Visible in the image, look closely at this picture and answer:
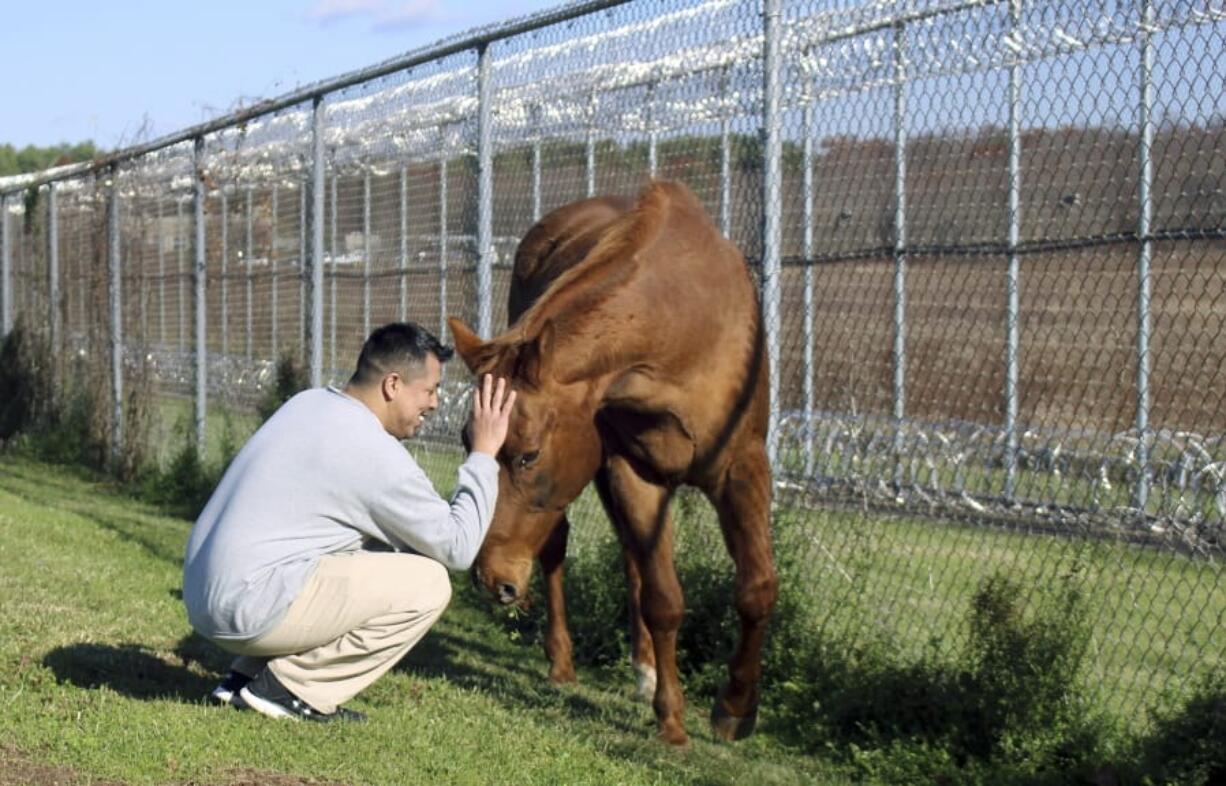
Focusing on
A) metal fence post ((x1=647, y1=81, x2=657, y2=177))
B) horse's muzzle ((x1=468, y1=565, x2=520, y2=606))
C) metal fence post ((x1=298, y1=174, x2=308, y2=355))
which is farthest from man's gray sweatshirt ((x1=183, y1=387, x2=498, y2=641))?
metal fence post ((x1=298, y1=174, x2=308, y2=355))

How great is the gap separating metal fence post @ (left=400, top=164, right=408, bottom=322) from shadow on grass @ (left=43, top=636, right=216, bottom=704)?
435cm

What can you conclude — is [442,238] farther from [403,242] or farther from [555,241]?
[555,241]

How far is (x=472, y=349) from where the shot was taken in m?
6.41

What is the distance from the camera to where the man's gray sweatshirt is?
20.5 ft

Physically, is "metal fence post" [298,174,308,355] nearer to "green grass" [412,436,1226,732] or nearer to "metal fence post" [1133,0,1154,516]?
"green grass" [412,436,1226,732]

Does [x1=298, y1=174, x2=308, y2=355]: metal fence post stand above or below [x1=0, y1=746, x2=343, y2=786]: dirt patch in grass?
above

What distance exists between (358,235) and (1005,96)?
678cm

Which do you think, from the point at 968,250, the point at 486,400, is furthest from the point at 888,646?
the point at 486,400

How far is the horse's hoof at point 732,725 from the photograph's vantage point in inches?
282

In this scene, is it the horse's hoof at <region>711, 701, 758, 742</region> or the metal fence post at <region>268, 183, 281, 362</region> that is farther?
the metal fence post at <region>268, 183, 281, 362</region>

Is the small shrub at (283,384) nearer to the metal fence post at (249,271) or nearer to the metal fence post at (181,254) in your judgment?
the metal fence post at (249,271)

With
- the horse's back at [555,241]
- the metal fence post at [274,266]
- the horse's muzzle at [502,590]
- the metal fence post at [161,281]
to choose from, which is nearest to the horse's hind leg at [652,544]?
the horse's muzzle at [502,590]

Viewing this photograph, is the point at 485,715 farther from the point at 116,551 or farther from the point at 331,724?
the point at 116,551

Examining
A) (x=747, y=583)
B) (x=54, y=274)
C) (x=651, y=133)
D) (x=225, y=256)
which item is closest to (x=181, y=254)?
(x=225, y=256)
